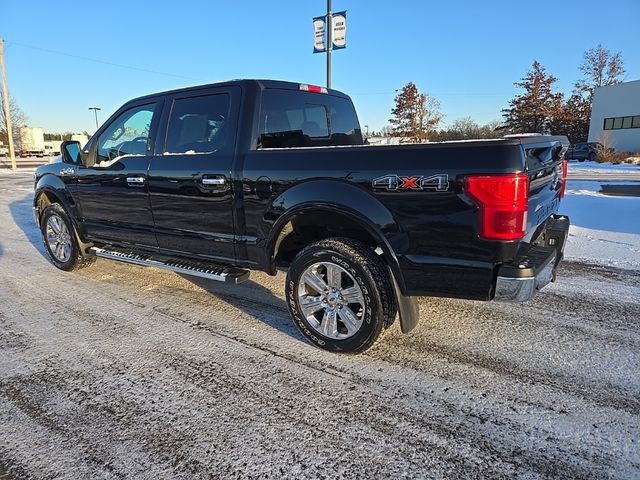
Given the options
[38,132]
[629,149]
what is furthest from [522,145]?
[38,132]

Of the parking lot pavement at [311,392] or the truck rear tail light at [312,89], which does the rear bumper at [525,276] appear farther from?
the truck rear tail light at [312,89]

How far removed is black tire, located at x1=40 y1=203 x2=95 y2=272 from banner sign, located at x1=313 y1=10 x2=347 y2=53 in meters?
8.06

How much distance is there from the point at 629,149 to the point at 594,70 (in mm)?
19249

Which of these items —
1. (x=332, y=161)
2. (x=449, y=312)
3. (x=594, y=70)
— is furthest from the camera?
(x=594, y=70)

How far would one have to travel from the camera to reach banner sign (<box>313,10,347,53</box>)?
11.0 metres

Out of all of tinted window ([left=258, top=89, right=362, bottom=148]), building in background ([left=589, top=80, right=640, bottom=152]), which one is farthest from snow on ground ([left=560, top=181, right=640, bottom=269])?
building in background ([left=589, top=80, right=640, bottom=152])

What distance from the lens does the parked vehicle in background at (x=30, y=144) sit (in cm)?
5812

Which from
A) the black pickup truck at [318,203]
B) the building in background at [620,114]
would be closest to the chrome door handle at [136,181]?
the black pickup truck at [318,203]

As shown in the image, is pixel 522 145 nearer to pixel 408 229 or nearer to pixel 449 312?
pixel 408 229

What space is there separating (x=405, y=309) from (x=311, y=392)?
0.87 metres

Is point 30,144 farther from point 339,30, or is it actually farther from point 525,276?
point 525,276

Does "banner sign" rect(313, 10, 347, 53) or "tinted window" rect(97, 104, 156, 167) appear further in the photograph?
"banner sign" rect(313, 10, 347, 53)

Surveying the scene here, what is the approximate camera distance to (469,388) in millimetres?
2777

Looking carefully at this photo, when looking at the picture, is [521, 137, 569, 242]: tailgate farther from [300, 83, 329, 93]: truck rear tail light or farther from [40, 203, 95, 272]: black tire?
[40, 203, 95, 272]: black tire
